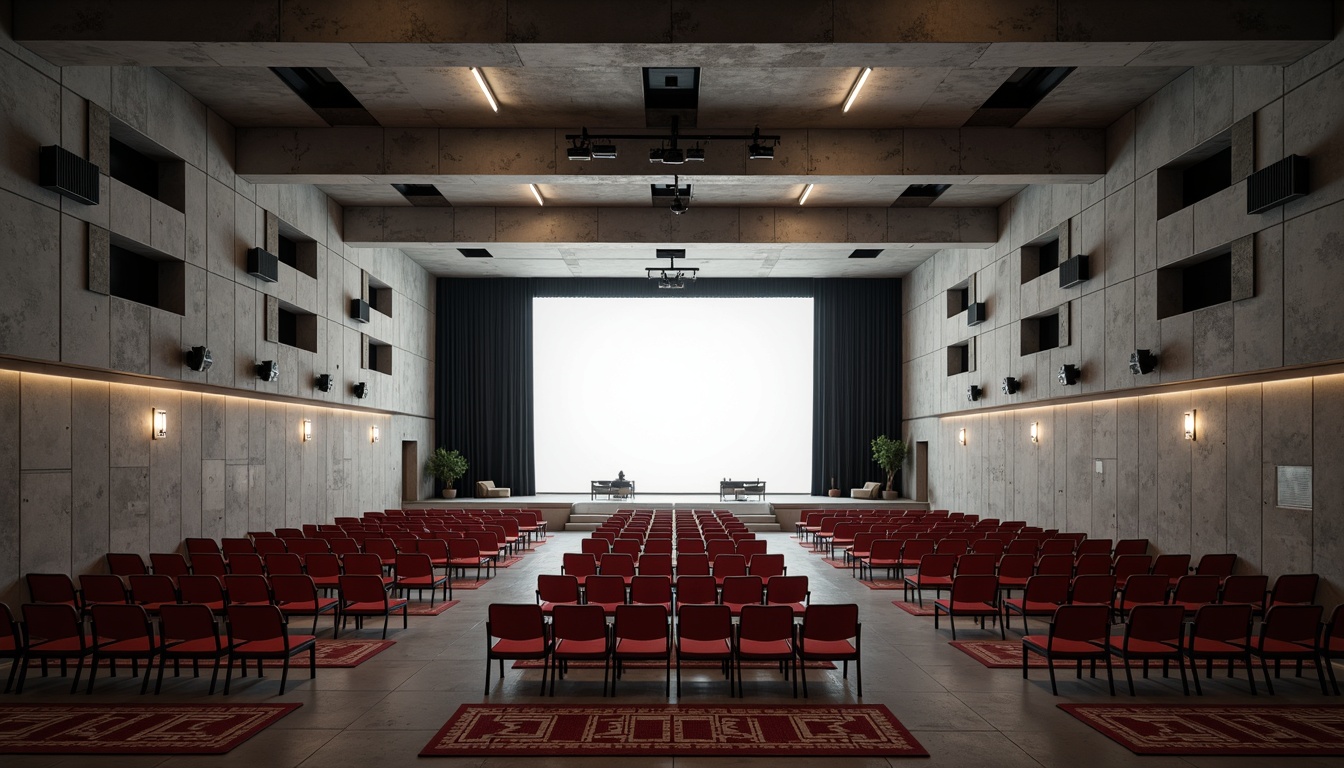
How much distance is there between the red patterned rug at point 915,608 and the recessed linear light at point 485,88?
29.4 feet

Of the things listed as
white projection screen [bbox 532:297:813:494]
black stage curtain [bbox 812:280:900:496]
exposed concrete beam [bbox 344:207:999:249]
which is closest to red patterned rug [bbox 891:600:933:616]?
exposed concrete beam [bbox 344:207:999:249]

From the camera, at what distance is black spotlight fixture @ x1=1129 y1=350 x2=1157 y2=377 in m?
11.6

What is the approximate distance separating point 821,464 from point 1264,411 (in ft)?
52.9

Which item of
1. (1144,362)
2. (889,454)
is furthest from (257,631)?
(889,454)

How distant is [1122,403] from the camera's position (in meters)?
13.3

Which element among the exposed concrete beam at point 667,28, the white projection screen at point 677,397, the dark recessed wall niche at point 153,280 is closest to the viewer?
the exposed concrete beam at point 667,28

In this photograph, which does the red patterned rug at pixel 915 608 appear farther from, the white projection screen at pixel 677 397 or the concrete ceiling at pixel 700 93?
the white projection screen at pixel 677 397

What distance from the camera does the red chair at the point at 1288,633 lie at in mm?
6664

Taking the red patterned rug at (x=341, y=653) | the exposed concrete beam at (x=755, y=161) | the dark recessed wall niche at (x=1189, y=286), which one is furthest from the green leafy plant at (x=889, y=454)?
the red patterned rug at (x=341, y=653)

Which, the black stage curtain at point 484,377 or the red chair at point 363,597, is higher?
the black stage curtain at point 484,377

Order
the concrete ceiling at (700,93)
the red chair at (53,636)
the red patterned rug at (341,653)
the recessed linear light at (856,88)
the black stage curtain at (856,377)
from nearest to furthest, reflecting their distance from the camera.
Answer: the red chair at (53,636)
the red patterned rug at (341,653)
the concrete ceiling at (700,93)
the recessed linear light at (856,88)
the black stage curtain at (856,377)

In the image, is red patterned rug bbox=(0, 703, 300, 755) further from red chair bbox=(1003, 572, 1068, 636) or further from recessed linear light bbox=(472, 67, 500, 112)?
recessed linear light bbox=(472, 67, 500, 112)

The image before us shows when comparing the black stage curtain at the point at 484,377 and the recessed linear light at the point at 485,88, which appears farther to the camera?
the black stage curtain at the point at 484,377

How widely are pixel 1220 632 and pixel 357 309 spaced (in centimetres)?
1667
